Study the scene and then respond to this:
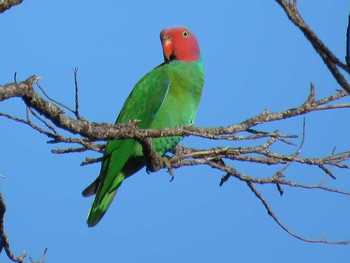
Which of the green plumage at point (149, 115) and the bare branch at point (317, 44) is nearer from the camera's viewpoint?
the bare branch at point (317, 44)

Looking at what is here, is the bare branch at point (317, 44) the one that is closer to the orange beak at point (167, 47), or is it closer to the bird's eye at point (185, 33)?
the orange beak at point (167, 47)

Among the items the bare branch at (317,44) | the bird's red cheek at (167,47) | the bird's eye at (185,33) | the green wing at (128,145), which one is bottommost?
the bare branch at (317,44)

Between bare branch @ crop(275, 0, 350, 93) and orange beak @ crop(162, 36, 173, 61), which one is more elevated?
orange beak @ crop(162, 36, 173, 61)

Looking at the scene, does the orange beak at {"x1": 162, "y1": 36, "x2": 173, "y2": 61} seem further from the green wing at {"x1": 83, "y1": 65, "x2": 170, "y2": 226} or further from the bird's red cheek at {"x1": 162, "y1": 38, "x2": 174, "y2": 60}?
the green wing at {"x1": 83, "y1": 65, "x2": 170, "y2": 226}

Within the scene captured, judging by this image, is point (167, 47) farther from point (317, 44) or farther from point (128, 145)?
point (317, 44)

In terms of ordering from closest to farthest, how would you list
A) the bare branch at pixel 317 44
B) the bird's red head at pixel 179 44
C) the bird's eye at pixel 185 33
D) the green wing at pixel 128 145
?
the bare branch at pixel 317 44
the green wing at pixel 128 145
the bird's red head at pixel 179 44
the bird's eye at pixel 185 33

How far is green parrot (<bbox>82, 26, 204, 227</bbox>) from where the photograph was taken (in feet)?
13.5

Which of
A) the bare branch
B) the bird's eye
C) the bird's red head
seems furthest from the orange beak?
the bare branch

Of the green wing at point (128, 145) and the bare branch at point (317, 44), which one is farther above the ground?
the green wing at point (128, 145)

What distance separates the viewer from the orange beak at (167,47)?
4.71m

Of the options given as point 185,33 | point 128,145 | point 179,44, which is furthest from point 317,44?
point 185,33

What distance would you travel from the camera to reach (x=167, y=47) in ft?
15.5

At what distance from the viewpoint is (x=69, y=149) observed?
3168 mm

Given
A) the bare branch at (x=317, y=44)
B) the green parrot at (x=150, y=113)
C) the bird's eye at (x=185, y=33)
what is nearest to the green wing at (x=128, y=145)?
the green parrot at (x=150, y=113)
